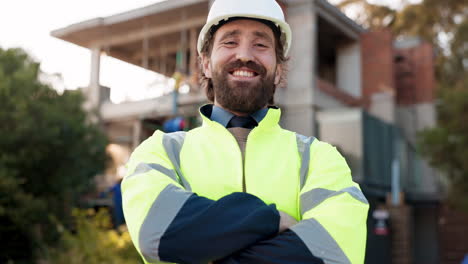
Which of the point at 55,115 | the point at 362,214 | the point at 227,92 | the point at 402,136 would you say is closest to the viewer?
the point at 362,214

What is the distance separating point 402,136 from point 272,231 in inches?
687

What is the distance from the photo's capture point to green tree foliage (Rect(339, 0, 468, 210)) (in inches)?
584

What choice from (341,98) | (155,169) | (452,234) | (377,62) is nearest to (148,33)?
(341,98)

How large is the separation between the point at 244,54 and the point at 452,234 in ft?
60.7

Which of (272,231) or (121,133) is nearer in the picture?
(272,231)

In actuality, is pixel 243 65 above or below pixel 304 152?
above

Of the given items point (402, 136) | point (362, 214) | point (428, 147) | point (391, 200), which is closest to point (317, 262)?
point (362, 214)

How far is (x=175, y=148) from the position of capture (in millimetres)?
2041

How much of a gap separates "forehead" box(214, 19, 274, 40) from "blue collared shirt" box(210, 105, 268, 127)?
0.30 meters

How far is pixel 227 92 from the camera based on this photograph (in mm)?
2086

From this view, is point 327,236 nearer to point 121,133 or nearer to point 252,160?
point 252,160

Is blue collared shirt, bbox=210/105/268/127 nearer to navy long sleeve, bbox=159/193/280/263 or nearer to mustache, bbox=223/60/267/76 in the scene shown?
mustache, bbox=223/60/267/76

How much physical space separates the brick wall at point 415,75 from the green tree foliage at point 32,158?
1405 centimetres

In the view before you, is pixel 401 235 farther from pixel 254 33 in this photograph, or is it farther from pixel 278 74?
pixel 254 33
